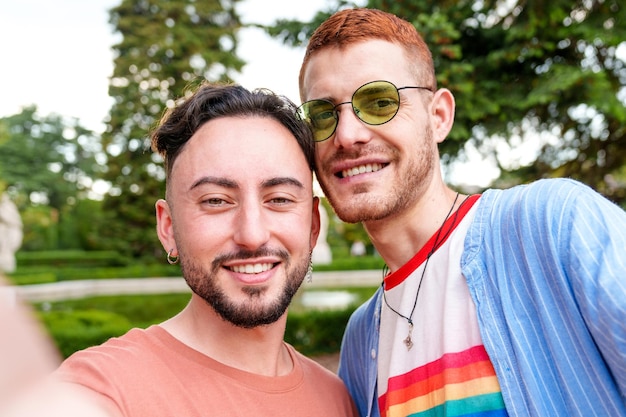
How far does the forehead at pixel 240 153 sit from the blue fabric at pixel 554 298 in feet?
2.46

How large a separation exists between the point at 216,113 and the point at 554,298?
134 centimetres

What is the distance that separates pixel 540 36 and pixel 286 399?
20.8ft

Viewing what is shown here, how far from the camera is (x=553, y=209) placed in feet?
5.29

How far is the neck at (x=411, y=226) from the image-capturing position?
2219 mm

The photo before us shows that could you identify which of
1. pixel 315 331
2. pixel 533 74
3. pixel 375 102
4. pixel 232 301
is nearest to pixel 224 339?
pixel 232 301

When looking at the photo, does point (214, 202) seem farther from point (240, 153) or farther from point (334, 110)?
point (334, 110)

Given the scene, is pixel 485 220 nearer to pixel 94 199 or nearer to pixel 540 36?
pixel 540 36

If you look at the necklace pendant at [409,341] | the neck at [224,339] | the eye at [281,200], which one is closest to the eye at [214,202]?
the eye at [281,200]

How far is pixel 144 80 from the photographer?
2316 cm

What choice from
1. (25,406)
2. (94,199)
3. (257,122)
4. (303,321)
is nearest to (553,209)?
(257,122)

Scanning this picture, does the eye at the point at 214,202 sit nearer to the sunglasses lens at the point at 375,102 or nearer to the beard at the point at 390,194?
the beard at the point at 390,194

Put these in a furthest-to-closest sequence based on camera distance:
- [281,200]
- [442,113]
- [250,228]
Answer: [442,113] → [281,200] → [250,228]

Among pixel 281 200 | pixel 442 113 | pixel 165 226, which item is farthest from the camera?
pixel 442 113

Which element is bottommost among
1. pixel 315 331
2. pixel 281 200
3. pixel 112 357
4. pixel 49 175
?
pixel 315 331
